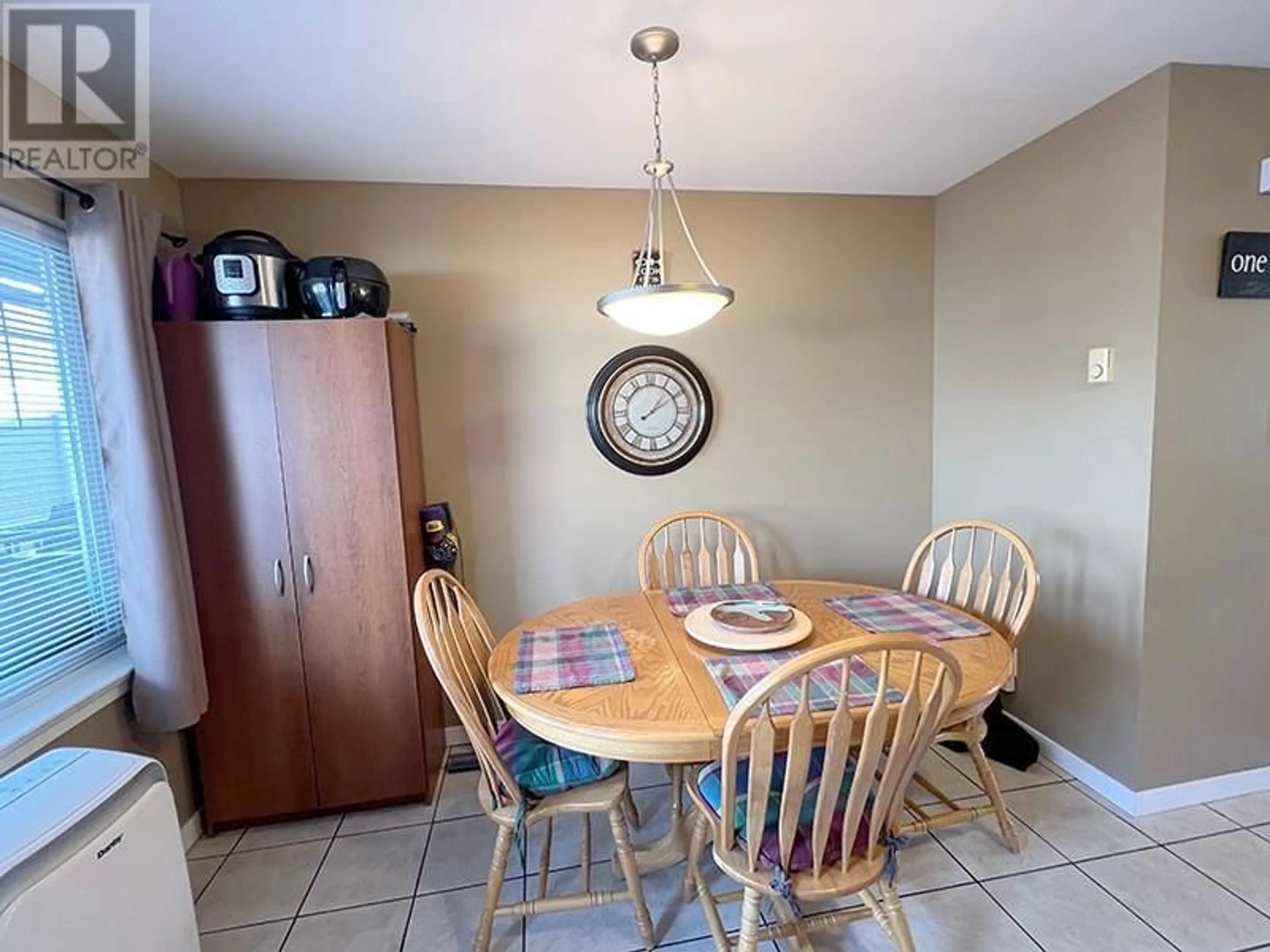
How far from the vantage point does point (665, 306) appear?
162 centimetres

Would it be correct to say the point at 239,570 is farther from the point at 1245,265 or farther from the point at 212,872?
the point at 1245,265

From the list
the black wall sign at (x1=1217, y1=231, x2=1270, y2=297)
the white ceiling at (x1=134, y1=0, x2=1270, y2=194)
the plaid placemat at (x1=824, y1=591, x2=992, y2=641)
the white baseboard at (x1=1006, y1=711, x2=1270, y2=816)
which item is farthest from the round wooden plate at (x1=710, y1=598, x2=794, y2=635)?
the black wall sign at (x1=1217, y1=231, x2=1270, y2=297)

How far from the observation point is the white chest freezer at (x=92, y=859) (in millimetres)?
1019

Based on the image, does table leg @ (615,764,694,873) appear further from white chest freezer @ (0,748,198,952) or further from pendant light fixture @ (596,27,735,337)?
pendant light fixture @ (596,27,735,337)

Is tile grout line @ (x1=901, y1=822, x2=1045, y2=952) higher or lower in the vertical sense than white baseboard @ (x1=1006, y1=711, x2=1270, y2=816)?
lower

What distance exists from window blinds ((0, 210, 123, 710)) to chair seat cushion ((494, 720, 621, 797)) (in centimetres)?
124

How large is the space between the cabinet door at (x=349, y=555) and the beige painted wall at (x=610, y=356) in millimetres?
524

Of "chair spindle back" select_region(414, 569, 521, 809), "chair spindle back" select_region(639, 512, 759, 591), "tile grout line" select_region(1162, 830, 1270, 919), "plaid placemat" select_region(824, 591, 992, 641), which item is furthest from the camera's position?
"chair spindle back" select_region(639, 512, 759, 591)

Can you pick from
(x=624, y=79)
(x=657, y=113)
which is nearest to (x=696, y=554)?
(x=657, y=113)

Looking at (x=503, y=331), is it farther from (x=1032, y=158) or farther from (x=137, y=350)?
(x=1032, y=158)

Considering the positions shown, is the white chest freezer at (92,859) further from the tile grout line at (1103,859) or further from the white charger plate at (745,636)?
the tile grout line at (1103,859)

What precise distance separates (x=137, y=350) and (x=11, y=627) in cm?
78

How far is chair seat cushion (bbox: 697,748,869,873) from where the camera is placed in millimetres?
1269

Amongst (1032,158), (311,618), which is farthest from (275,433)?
(1032,158)
